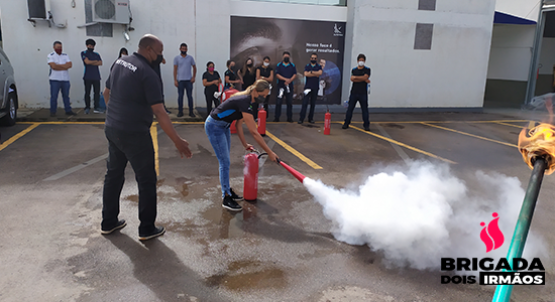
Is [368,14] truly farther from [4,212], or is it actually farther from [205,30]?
[4,212]

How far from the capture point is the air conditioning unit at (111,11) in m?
12.0

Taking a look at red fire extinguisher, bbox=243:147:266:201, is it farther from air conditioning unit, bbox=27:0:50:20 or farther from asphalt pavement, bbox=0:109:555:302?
air conditioning unit, bbox=27:0:50:20

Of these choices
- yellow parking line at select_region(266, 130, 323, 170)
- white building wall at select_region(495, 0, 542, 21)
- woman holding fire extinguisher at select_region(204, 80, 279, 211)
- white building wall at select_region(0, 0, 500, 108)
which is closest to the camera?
woman holding fire extinguisher at select_region(204, 80, 279, 211)

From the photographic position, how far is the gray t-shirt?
1198cm

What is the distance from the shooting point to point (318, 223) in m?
4.88

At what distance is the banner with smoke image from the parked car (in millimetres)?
6673

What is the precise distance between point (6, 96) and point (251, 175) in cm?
736

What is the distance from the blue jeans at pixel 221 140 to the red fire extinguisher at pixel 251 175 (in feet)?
0.87

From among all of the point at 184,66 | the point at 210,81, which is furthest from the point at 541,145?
the point at 184,66

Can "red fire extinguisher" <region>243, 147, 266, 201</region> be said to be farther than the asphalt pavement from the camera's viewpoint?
Yes

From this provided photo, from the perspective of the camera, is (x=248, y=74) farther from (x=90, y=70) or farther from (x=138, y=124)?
(x=138, y=124)

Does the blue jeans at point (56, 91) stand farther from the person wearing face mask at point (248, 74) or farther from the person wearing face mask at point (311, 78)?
the person wearing face mask at point (311, 78)

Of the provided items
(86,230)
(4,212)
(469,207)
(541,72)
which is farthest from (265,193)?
(541,72)

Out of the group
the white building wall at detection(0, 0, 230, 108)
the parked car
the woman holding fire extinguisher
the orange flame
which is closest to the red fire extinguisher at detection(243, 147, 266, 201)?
the woman holding fire extinguisher
